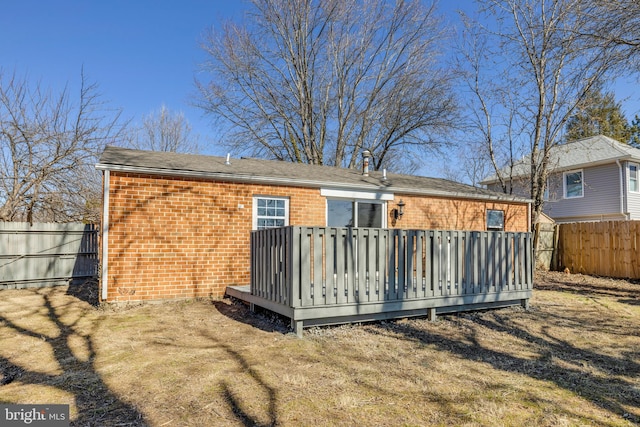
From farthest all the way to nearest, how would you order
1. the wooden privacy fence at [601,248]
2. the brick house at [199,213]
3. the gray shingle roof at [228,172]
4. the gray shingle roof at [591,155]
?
the gray shingle roof at [591,155]
the wooden privacy fence at [601,248]
the gray shingle roof at [228,172]
the brick house at [199,213]

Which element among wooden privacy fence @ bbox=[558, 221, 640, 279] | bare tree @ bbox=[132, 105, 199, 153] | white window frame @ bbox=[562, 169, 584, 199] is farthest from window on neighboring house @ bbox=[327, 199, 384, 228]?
bare tree @ bbox=[132, 105, 199, 153]

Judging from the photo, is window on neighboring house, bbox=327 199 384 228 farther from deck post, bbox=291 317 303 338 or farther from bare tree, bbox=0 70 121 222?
bare tree, bbox=0 70 121 222

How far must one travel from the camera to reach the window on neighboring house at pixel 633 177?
17.4 metres

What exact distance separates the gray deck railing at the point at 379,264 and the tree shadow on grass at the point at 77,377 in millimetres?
2314

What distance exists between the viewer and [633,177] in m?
17.6

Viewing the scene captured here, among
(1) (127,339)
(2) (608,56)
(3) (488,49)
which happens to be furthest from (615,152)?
(1) (127,339)

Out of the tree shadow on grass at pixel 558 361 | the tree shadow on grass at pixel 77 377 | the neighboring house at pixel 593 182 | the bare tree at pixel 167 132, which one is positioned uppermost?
the bare tree at pixel 167 132

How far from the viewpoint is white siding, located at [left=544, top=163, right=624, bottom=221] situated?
17.3 meters

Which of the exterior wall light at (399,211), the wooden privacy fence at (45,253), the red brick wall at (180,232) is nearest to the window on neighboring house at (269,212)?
the red brick wall at (180,232)

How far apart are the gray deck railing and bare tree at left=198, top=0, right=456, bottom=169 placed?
1442 centimetres

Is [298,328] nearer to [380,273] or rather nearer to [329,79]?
[380,273]

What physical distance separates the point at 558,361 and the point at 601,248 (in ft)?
35.4

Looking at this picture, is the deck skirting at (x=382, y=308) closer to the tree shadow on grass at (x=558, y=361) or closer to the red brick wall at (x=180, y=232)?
the tree shadow on grass at (x=558, y=361)

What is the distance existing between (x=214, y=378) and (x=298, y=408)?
105cm
